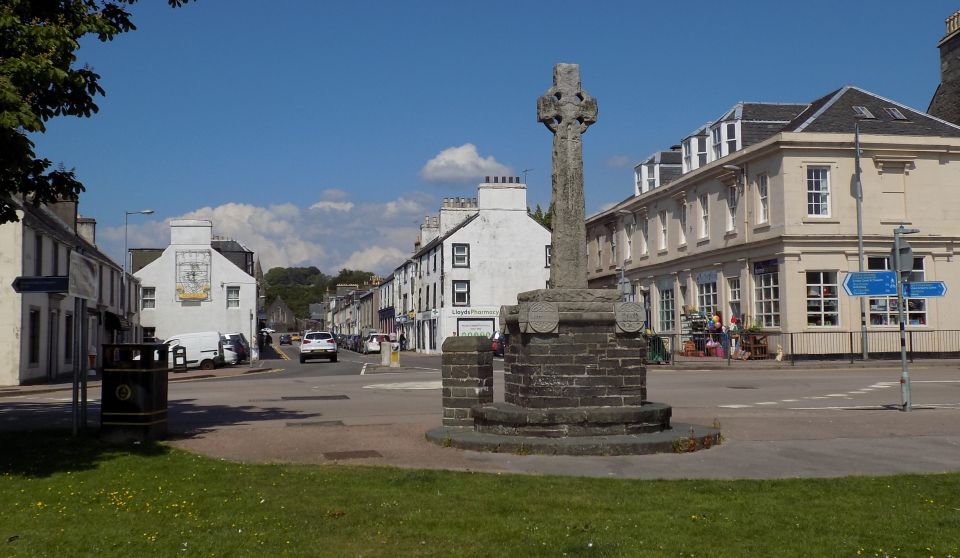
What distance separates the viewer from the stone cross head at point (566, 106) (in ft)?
41.8

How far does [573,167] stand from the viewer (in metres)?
12.6

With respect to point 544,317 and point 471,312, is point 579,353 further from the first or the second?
point 471,312

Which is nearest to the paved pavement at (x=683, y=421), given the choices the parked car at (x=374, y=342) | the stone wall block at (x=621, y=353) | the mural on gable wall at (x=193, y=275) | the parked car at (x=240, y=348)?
the stone wall block at (x=621, y=353)

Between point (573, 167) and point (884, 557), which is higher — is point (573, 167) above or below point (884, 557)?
above

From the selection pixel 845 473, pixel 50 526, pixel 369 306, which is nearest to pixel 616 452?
pixel 845 473

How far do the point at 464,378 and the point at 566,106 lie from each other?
171 inches

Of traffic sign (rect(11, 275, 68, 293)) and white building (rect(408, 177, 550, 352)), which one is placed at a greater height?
white building (rect(408, 177, 550, 352))

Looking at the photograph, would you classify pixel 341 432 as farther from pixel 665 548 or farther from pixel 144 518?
pixel 665 548

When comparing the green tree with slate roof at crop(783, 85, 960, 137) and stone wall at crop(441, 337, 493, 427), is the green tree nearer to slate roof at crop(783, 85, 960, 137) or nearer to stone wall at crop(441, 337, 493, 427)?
stone wall at crop(441, 337, 493, 427)

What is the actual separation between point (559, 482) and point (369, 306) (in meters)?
98.5

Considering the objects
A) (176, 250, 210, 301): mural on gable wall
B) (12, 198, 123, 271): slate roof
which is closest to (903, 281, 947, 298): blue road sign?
(12, 198, 123, 271): slate roof

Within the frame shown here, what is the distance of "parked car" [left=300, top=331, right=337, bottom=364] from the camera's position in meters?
48.2

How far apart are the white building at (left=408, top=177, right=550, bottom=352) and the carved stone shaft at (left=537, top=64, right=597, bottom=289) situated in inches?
1887

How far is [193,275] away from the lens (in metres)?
61.2
